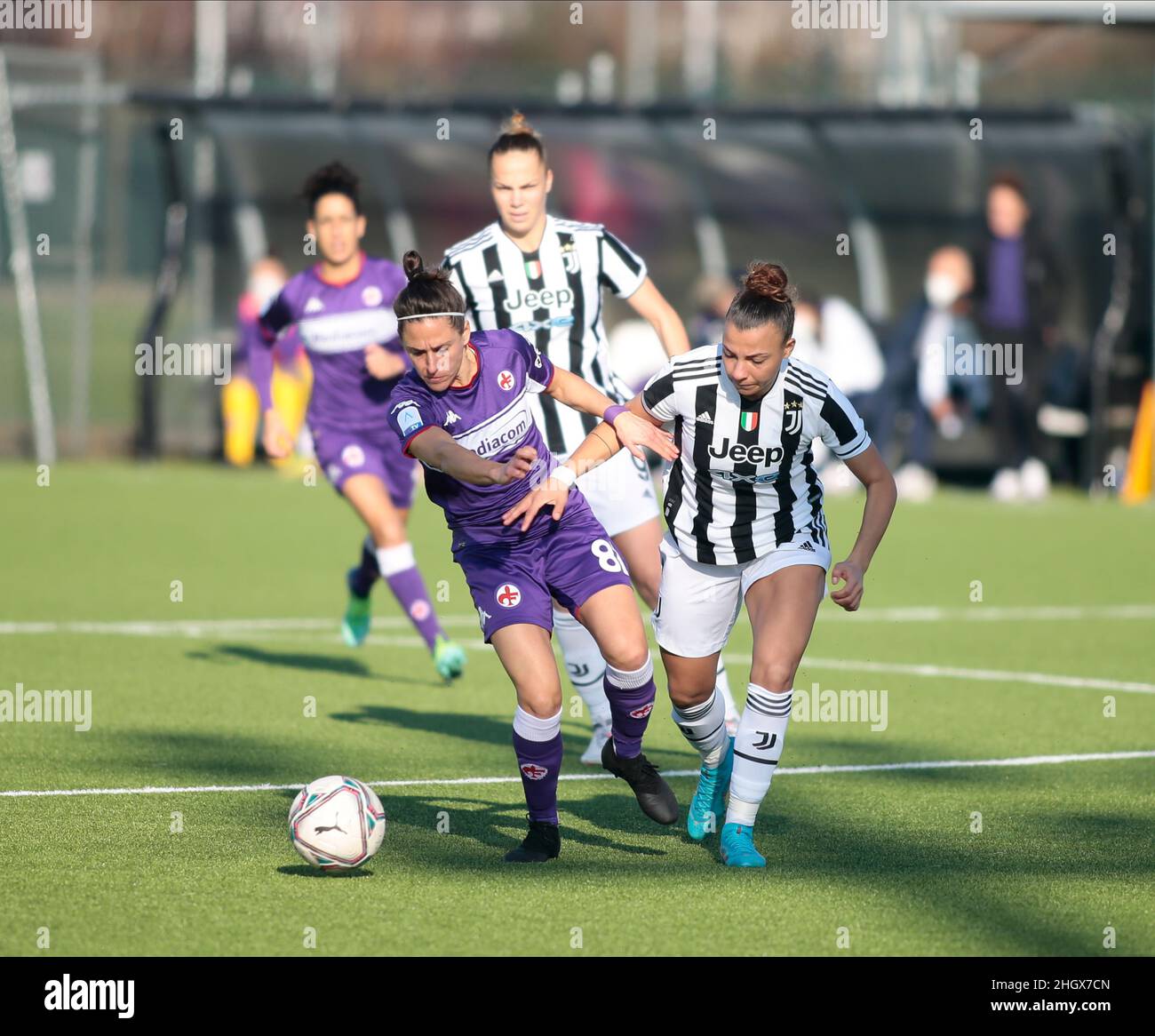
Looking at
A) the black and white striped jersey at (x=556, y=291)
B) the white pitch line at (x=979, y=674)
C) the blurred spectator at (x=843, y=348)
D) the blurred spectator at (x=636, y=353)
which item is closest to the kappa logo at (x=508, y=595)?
the black and white striped jersey at (x=556, y=291)

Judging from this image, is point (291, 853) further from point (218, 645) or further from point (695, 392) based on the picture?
point (218, 645)

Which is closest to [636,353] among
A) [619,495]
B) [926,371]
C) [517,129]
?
[926,371]

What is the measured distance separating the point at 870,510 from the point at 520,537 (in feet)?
3.69

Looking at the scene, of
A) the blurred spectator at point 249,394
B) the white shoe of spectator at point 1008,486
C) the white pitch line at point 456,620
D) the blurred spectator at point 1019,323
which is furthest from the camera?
the blurred spectator at point 249,394

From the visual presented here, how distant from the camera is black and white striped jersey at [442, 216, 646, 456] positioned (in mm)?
7566

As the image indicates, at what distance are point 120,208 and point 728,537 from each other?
20698mm

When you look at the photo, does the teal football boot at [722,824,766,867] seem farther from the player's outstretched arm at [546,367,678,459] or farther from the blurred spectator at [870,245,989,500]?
the blurred spectator at [870,245,989,500]

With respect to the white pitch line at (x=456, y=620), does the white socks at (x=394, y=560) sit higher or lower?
higher

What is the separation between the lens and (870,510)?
6215 millimetres

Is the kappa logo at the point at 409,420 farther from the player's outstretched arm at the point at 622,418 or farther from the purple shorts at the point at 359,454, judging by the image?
the purple shorts at the point at 359,454

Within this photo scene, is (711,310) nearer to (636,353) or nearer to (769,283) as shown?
(636,353)

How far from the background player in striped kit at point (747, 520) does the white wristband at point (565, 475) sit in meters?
0.04

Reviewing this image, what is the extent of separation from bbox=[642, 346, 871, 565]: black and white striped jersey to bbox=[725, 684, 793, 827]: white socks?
0.51 m

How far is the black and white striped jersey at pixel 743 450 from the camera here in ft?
20.3
